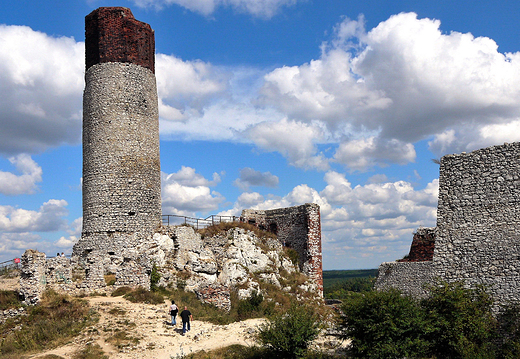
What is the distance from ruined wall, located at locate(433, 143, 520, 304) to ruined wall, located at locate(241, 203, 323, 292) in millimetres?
15141

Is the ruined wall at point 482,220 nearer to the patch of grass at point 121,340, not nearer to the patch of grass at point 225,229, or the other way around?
the patch of grass at point 121,340

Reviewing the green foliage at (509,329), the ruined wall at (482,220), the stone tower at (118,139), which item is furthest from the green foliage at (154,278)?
the green foliage at (509,329)

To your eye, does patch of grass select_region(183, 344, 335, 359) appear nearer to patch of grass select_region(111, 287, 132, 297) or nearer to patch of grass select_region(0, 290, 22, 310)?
patch of grass select_region(111, 287, 132, 297)

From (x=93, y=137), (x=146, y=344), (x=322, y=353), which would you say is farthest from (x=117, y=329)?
(x=93, y=137)

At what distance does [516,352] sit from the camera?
1346cm

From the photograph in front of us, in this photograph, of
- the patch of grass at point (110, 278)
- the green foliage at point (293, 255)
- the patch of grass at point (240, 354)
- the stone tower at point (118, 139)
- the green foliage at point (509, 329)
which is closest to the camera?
the green foliage at point (509, 329)

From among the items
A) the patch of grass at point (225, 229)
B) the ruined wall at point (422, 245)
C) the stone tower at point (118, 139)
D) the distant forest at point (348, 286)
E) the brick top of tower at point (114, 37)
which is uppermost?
the brick top of tower at point (114, 37)

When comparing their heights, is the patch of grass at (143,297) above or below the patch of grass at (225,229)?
below

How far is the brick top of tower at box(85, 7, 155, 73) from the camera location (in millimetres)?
27000

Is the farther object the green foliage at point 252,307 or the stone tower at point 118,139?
the stone tower at point 118,139

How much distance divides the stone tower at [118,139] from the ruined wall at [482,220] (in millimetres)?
17554

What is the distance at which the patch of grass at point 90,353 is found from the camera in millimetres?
16219

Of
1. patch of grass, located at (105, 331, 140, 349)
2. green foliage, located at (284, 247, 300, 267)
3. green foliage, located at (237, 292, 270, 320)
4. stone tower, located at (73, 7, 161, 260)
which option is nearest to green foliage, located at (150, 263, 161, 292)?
stone tower, located at (73, 7, 161, 260)

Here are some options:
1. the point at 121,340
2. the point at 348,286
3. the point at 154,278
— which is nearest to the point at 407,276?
the point at 121,340
